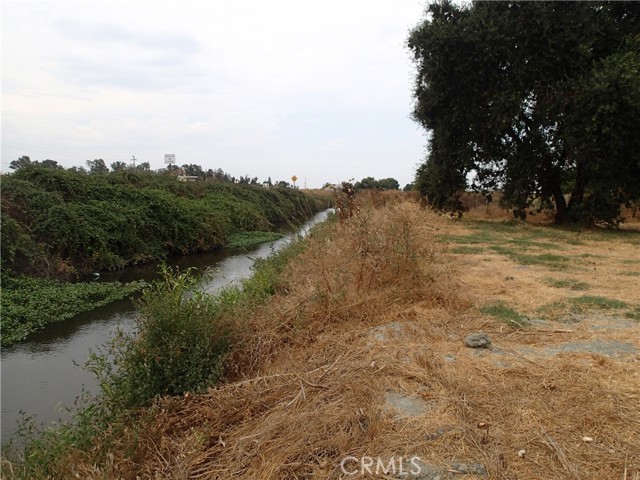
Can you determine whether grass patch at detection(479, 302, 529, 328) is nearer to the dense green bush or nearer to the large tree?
the dense green bush

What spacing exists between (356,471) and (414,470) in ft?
1.06

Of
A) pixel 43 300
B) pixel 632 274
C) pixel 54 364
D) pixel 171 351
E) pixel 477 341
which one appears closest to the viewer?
pixel 171 351

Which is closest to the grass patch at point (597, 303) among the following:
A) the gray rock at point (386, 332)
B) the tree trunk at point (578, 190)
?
the gray rock at point (386, 332)

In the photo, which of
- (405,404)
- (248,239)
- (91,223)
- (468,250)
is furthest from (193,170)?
(405,404)

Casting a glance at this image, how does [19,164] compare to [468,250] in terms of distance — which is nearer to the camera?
[468,250]

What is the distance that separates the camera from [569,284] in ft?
21.2

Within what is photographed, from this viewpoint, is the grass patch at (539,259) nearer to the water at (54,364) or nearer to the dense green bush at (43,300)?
the water at (54,364)

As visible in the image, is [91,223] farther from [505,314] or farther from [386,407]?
[386,407]

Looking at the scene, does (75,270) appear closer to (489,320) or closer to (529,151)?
(489,320)

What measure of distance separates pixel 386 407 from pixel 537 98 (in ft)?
48.7

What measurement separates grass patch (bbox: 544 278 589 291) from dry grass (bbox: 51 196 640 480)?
1.35 m

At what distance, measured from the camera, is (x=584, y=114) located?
1368 cm

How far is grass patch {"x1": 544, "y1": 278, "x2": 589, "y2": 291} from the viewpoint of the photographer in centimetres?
631

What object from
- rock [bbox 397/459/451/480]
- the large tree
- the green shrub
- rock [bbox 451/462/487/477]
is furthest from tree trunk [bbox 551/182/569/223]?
rock [bbox 397/459/451/480]
